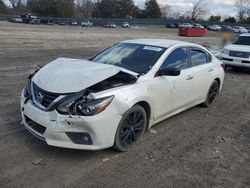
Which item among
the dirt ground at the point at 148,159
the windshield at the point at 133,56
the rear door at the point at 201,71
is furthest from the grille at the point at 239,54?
the windshield at the point at 133,56

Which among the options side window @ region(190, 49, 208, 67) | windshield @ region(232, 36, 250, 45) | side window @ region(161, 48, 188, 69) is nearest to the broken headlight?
side window @ region(161, 48, 188, 69)

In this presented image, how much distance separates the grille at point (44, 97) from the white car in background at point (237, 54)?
9.80 meters

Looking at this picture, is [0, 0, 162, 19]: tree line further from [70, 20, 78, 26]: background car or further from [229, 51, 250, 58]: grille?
[229, 51, 250, 58]: grille

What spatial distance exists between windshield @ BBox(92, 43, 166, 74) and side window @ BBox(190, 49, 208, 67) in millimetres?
969

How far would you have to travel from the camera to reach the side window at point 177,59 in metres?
5.63

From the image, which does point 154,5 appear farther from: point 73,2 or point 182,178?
point 182,178

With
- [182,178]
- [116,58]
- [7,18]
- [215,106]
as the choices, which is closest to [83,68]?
[116,58]

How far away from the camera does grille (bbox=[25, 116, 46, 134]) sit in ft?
14.4

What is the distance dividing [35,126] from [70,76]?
84cm

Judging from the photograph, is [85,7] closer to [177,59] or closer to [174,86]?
[177,59]

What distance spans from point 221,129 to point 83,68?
9.29 ft

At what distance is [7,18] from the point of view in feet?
259

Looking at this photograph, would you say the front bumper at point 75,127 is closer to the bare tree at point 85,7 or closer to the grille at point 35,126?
the grille at point 35,126

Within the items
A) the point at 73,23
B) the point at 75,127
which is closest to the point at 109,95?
the point at 75,127
